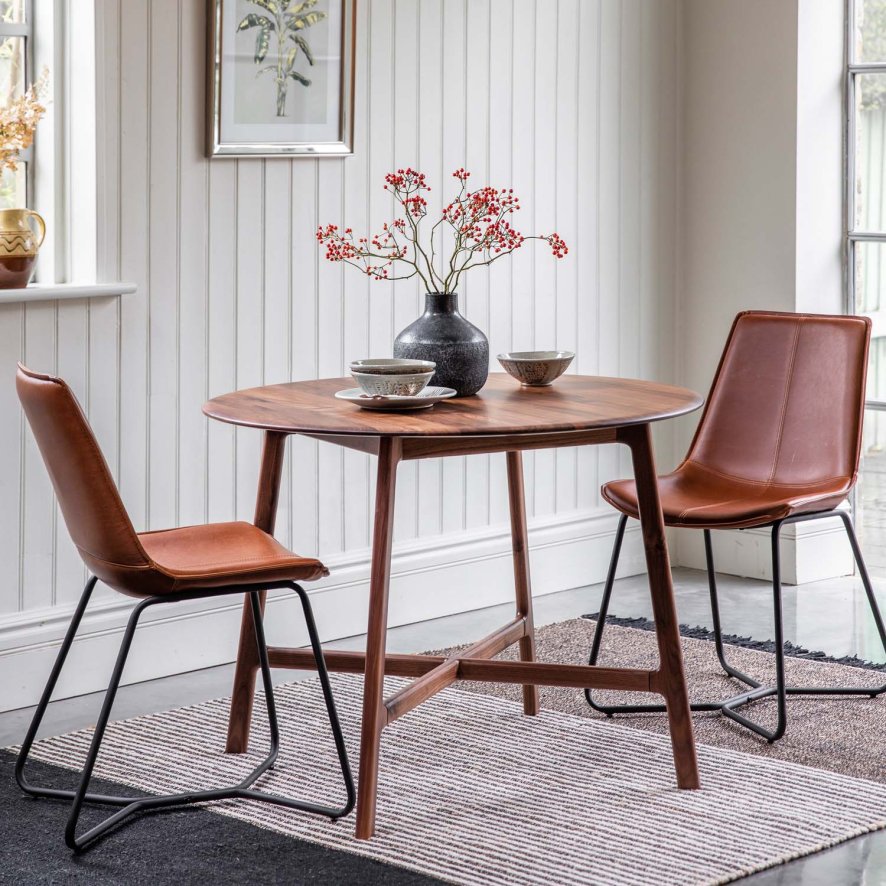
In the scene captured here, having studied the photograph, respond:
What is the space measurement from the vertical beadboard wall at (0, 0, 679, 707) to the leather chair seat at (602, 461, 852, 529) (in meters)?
0.96

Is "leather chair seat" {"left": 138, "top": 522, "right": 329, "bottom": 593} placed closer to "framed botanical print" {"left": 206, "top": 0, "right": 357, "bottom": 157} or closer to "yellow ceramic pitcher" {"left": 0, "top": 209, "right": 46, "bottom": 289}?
"yellow ceramic pitcher" {"left": 0, "top": 209, "right": 46, "bottom": 289}

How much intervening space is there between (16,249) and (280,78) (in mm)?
869

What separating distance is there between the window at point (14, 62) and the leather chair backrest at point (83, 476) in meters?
1.03

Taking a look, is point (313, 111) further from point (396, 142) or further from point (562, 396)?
point (562, 396)

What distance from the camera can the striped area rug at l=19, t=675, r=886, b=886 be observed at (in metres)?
2.54

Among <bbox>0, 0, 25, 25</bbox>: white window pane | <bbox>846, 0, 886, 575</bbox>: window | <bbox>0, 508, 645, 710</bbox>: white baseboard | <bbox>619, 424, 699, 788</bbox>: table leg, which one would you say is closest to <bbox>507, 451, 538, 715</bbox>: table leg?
<bbox>619, 424, 699, 788</bbox>: table leg

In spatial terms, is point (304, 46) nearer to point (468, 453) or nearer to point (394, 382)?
point (394, 382)

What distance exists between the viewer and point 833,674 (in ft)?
12.0

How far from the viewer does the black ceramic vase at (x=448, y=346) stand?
301 centimetres

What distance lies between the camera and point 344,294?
158 inches

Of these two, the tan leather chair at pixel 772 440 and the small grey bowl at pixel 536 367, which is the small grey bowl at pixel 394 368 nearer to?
the small grey bowl at pixel 536 367

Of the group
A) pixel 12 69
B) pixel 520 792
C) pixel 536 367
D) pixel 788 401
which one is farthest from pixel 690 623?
pixel 12 69

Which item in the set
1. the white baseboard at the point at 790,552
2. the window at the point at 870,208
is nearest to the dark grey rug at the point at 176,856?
the white baseboard at the point at 790,552

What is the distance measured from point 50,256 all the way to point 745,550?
2.46 meters
